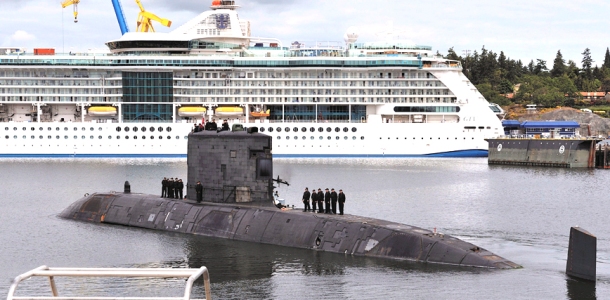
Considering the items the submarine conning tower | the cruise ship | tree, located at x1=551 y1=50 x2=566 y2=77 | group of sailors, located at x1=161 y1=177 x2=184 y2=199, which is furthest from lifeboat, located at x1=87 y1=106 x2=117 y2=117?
tree, located at x1=551 y1=50 x2=566 y2=77

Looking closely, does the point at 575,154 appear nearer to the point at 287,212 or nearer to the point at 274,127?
the point at 274,127

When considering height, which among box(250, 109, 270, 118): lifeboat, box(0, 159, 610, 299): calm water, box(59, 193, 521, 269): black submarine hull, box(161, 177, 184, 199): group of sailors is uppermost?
box(250, 109, 270, 118): lifeboat

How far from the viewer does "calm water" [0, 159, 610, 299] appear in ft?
70.5

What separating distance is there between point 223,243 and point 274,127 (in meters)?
49.5

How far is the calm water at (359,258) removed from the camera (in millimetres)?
21484

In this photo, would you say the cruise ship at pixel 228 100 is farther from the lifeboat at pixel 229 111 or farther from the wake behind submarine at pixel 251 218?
the wake behind submarine at pixel 251 218

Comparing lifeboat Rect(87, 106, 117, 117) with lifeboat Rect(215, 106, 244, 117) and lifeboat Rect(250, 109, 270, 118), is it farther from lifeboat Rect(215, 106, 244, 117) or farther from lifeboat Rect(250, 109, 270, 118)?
lifeboat Rect(250, 109, 270, 118)

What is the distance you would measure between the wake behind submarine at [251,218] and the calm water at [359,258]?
47 centimetres

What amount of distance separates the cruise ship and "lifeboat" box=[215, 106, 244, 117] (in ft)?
0.28

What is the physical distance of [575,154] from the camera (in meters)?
68.0

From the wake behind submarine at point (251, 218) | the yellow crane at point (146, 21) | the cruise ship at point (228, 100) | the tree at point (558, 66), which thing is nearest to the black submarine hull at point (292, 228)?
the wake behind submarine at point (251, 218)

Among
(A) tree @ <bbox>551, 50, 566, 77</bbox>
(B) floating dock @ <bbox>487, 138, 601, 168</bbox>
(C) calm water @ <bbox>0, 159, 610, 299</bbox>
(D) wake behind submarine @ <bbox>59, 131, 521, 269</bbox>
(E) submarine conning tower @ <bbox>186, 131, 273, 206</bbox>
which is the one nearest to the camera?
(C) calm water @ <bbox>0, 159, 610, 299</bbox>

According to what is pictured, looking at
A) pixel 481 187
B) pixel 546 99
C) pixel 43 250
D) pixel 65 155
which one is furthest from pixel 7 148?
pixel 546 99

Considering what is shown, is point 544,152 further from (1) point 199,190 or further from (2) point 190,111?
(1) point 199,190
